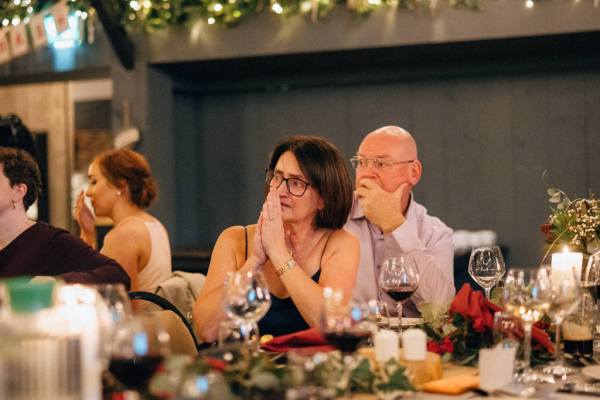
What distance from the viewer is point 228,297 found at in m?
2.06

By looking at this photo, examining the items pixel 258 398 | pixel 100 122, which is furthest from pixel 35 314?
pixel 100 122

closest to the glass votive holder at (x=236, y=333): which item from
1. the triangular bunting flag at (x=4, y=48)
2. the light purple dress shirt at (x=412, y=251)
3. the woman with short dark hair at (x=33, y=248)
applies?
the woman with short dark hair at (x=33, y=248)

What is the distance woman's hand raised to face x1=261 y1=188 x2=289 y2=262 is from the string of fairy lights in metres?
3.27

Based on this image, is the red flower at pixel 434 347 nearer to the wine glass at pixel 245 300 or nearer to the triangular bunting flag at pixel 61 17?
the wine glass at pixel 245 300

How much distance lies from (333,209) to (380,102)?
13.6 ft

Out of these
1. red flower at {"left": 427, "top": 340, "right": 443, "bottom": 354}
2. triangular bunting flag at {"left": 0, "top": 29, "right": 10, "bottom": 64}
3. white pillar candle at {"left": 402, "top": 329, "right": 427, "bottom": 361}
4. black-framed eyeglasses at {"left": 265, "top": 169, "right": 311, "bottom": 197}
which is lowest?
red flower at {"left": 427, "top": 340, "right": 443, "bottom": 354}

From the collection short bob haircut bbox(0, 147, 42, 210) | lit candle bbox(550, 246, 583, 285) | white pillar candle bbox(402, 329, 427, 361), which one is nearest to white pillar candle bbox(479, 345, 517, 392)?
white pillar candle bbox(402, 329, 427, 361)

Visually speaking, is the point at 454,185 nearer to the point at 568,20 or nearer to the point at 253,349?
the point at 568,20

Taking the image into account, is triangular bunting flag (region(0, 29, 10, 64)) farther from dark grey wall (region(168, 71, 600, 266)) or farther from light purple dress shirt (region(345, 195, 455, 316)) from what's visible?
light purple dress shirt (region(345, 195, 455, 316))

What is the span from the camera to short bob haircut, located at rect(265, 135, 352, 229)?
9.81ft

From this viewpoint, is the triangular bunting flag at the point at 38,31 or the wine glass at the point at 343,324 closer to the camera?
the wine glass at the point at 343,324

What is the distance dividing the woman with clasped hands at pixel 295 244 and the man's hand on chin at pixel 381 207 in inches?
15.9

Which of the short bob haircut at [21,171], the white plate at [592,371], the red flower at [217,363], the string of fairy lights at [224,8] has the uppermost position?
the string of fairy lights at [224,8]

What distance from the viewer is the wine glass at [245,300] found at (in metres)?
2.06
